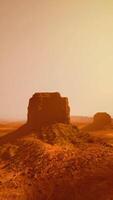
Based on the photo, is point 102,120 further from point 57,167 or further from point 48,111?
point 57,167

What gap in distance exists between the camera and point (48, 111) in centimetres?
4909

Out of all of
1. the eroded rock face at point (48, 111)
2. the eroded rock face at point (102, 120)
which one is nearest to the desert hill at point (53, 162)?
the eroded rock face at point (48, 111)

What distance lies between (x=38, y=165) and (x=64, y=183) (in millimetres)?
5830

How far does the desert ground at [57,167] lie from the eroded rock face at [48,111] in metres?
2.75

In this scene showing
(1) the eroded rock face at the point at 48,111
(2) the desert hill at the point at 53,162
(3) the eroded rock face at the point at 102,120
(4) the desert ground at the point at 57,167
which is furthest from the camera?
(3) the eroded rock face at the point at 102,120

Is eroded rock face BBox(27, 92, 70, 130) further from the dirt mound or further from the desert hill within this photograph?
the dirt mound

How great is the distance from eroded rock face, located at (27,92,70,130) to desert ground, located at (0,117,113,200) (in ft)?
9.02

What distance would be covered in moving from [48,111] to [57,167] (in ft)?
49.9

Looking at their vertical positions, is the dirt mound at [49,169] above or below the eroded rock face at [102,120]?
below

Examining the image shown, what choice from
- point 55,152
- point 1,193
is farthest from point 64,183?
point 55,152

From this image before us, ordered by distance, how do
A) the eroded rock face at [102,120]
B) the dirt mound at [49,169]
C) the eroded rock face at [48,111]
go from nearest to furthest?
the dirt mound at [49,169] → the eroded rock face at [48,111] → the eroded rock face at [102,120]

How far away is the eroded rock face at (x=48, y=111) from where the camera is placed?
49.0 meters

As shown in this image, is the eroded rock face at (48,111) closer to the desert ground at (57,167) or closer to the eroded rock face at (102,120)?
the desert ground at (57,167)

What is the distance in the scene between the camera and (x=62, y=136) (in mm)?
44688
